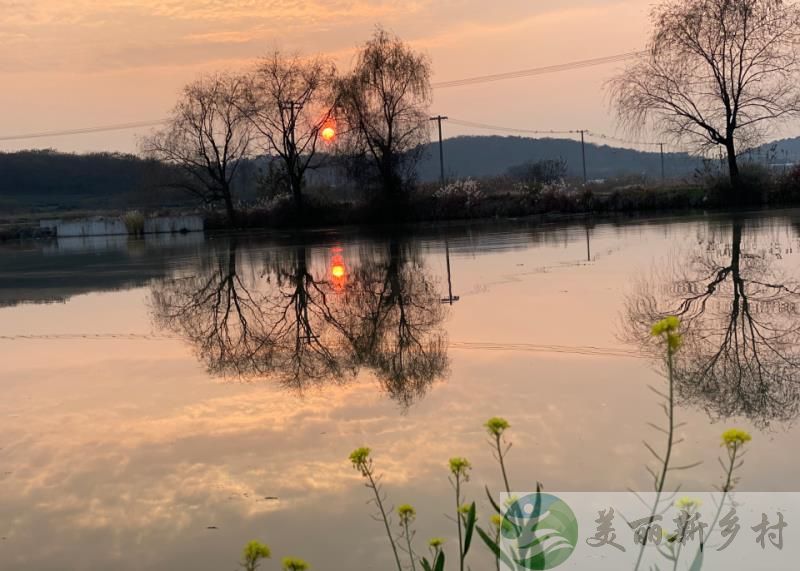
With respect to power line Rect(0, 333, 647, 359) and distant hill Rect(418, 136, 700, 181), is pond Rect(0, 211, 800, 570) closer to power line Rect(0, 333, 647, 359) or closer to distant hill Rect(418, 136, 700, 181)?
power line Rect(0, 333, 647, 359)

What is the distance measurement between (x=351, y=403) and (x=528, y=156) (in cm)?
16562

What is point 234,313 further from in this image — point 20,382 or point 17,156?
point 17,156

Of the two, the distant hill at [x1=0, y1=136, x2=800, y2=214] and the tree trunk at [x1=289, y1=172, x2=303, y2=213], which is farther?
the distant hill at [x1=0, y1=136, x2=800, y2=214]

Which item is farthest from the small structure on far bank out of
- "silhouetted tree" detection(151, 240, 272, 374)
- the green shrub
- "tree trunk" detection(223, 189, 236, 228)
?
"silhouetted tree" detection(151, 240, 272, 374)

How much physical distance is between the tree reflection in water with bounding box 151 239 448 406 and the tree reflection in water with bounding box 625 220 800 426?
1.93 meters

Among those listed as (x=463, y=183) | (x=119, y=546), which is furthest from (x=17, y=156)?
(x=119, y=546)

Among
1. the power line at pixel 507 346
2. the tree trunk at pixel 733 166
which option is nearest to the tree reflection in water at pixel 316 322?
the power line at pixel 507 346

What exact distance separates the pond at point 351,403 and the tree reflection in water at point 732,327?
1.2 inches

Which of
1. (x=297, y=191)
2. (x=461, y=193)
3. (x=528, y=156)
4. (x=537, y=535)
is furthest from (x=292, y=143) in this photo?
(x=528, y=156)

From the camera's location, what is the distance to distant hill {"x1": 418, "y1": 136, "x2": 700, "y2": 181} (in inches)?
6447

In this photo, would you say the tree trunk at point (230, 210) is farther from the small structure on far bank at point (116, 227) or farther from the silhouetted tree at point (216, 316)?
the silhouetted tree at point (216, 316)

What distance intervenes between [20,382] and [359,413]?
146 inches

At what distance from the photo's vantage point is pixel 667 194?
121 feet

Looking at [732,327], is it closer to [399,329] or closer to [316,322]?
[399,329]
